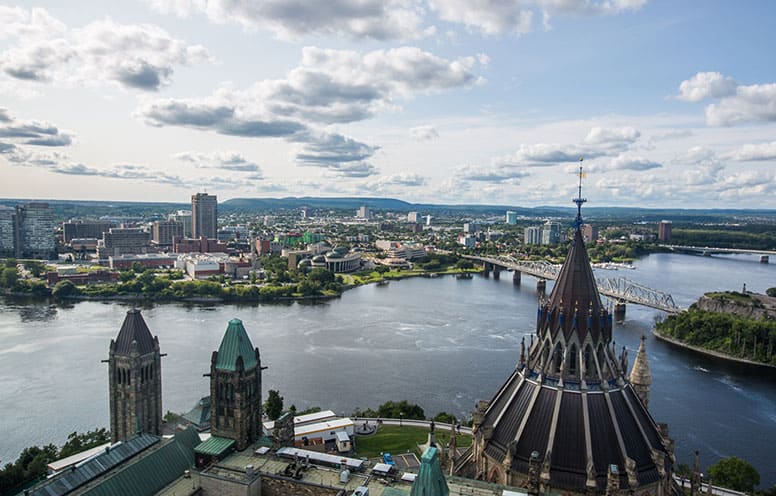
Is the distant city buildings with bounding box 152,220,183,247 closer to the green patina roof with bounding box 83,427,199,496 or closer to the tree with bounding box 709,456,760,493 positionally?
the green patina roof with bounding box 83,427,199,496

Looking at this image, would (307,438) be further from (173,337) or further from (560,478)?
(173,337)

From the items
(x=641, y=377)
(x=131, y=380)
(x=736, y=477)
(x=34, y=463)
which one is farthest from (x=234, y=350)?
(x=736, y=477)

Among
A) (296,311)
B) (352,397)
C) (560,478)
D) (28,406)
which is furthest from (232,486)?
(296,311)

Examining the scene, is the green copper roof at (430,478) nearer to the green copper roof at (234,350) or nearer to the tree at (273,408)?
the green copper roof at (234,350)

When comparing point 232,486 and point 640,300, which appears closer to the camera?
point 232,486

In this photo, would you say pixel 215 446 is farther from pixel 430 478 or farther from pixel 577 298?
pixel 577 298

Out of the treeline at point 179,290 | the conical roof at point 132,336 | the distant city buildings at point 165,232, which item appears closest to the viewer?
the conical roof at point 132,336

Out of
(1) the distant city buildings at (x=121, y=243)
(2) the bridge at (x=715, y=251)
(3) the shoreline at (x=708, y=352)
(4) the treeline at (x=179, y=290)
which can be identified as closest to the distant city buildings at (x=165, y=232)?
(1) the distant city buildings at (x=121, y=243)
